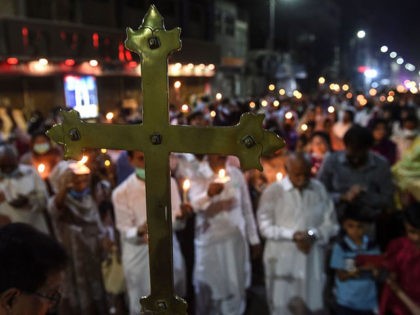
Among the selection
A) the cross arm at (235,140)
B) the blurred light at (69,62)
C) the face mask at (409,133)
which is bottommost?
the face mask at (409,133)

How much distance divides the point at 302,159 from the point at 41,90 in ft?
44.6

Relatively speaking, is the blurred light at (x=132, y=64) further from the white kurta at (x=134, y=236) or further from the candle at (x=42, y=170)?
the white kurta at (x=134, y=236)

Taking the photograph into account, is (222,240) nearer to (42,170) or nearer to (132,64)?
(42,170)

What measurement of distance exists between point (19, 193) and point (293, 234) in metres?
2.72

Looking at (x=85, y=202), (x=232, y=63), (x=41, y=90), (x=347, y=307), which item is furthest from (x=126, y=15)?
(x=347, y=307)

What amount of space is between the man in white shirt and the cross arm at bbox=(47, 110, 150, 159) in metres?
2.11

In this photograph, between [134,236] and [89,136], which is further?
[134,236]

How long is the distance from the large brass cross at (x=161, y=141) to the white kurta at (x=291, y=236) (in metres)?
2.45

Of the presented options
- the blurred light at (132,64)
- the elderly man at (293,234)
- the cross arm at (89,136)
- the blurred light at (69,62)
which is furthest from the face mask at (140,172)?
the blurred light at (132,64)

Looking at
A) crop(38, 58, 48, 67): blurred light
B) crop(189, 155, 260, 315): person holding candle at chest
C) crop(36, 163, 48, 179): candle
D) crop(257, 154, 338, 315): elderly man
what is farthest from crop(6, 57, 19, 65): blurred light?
crop(257, 154, 338, 315): elderly man

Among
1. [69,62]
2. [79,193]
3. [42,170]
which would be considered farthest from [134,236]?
[69,62]

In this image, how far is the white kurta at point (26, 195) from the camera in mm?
4465

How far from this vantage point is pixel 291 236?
13.2 ft

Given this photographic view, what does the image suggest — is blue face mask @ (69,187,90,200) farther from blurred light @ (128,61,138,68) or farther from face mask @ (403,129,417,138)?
blurred light @ (128,61,138,68)
